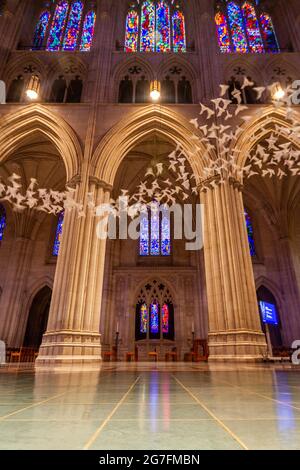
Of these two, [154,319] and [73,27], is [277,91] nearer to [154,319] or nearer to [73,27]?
[154,319]

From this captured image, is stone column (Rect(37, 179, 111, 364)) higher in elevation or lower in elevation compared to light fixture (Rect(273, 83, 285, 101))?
lower

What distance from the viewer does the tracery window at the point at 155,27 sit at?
13031mm

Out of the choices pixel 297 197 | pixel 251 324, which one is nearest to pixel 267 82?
pixel 297 197

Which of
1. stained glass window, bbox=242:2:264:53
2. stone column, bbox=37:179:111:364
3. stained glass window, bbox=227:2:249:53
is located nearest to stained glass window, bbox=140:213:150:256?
stone column, bbox=37:179:111:364

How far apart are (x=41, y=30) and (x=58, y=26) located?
88cm

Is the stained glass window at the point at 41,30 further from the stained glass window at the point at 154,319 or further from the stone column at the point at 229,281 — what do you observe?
the stained glass window at the point at 154,319

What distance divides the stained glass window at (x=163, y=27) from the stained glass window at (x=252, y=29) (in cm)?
391

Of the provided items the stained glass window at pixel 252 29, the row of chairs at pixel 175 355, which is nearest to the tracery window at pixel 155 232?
the row of chairs at pixel 175 355

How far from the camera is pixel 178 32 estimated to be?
44.4ft

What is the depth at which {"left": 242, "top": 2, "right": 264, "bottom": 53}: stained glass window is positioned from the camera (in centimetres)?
1302

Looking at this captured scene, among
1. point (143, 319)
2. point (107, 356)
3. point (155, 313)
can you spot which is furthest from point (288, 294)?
point (107, 356)

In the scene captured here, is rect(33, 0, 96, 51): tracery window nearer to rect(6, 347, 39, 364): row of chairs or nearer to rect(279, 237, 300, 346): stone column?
rect(6, 347, 39, 364): row of chairs

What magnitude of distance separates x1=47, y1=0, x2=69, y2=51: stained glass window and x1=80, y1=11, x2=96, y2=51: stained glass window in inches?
43.8

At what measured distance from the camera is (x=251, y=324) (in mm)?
7340
